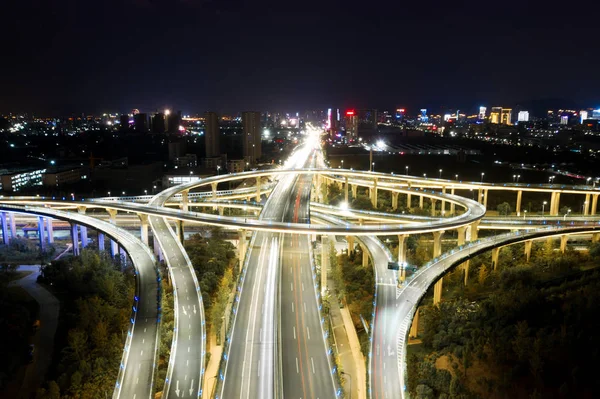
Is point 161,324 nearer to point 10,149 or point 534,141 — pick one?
point 10,149

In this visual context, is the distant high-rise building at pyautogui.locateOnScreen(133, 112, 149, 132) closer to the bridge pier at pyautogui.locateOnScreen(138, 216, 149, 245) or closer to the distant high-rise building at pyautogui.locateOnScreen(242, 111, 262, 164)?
the distant high-rise building at pyautogui.locateOnScreen(242, 111, 262, 164)

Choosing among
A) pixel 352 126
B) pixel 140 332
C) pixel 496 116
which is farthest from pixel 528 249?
pixel 496 116

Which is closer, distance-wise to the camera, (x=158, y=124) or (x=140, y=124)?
(x=158, y=124)

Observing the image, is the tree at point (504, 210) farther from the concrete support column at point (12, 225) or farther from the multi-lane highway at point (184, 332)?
the concrete support column at point (12, 225)

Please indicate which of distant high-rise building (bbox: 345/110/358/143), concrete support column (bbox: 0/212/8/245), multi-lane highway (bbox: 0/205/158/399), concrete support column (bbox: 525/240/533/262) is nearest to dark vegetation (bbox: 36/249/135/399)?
multi-lane highway (bbox: 0/205/158/399)

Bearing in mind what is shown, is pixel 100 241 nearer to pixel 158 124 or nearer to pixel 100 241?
pixel 100 241

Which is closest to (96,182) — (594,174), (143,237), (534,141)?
(143,237)

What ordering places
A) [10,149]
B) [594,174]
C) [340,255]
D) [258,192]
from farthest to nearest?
[10,149], [594,174], [258,192], [340,255]
